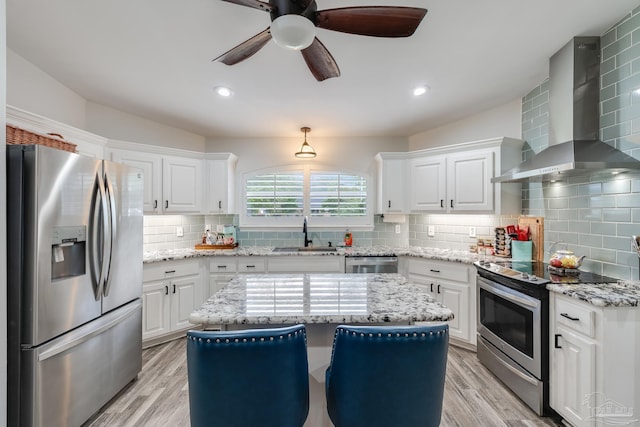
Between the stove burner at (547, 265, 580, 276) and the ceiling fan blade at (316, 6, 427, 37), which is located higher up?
the ceiling fan blade at (316, 6, 427, 37)

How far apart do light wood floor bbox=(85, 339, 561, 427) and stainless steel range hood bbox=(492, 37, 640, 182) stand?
1.69 metres

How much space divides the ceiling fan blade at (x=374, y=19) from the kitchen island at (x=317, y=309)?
1.34 m

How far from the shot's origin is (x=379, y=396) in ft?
3.43

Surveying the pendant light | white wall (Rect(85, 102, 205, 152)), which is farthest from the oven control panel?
white wall (Rect(85, 102, 205, 152))

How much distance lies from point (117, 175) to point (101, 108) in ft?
4.99

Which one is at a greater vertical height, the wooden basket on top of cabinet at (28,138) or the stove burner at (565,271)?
the wooden basket on top of cabinet at (28,138)

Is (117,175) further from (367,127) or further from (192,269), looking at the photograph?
(367,127)

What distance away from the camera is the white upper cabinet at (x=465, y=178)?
2.90m

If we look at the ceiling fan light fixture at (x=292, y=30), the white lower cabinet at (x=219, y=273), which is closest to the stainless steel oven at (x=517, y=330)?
the ceiling fan light fixture at (x=292, y=30)

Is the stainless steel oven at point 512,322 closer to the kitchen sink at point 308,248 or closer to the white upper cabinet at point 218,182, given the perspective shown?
the kitchen sink at point 308,248

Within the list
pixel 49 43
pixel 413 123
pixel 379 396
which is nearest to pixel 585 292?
pixel 379 396

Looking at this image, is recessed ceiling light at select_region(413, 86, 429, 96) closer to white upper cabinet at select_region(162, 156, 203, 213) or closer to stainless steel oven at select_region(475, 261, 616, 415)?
stainless steel oven at select_region(475, 261, 616, 415)

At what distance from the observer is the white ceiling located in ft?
5.52

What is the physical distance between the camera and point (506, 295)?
2.17 m
